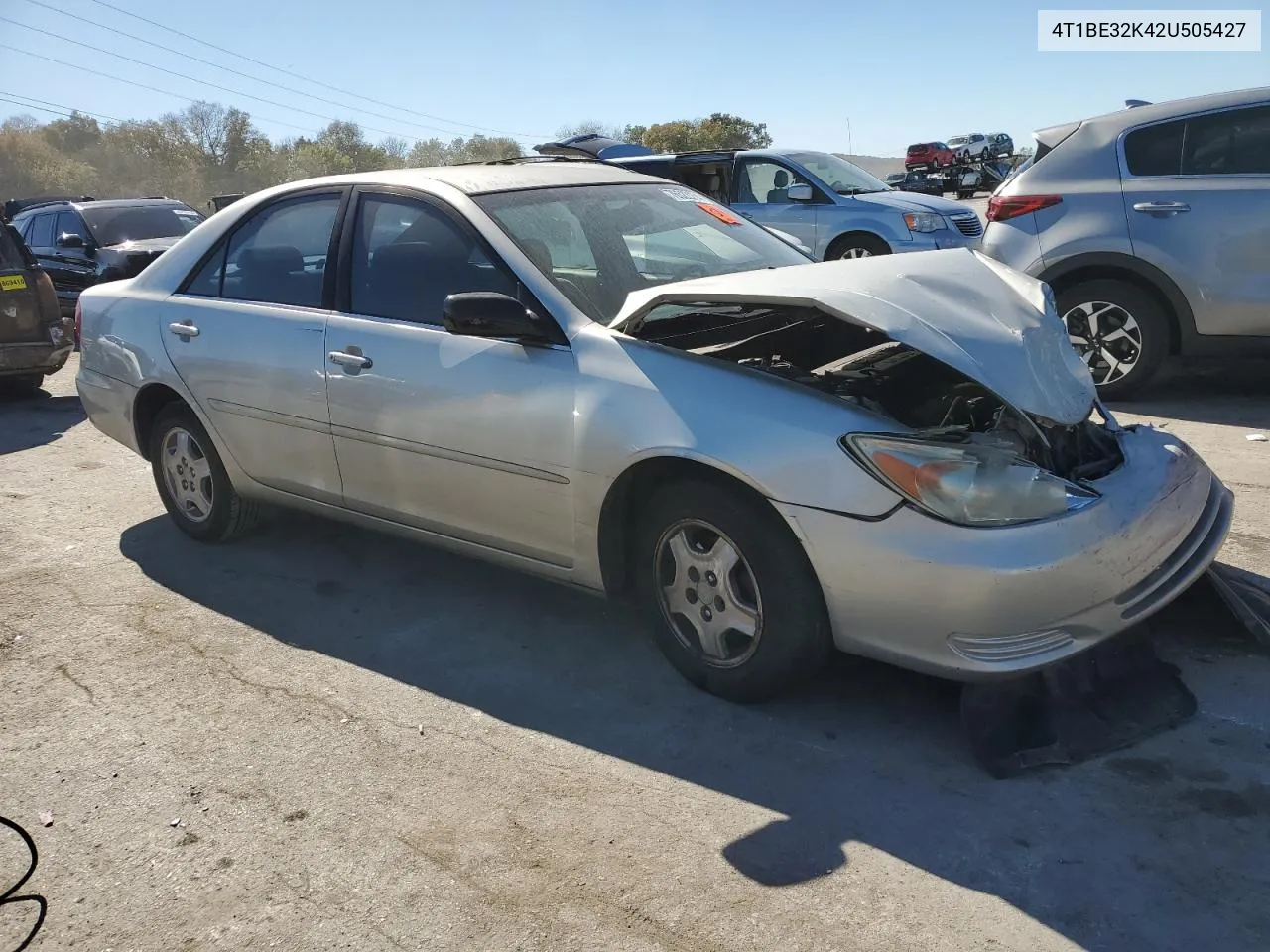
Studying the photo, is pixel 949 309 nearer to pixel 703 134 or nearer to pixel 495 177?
pixel 495 177

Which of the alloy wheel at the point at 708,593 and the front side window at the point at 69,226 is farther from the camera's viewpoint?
the front side window at the point at 69,226

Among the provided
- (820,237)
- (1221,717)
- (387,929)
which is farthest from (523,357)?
(820,237)

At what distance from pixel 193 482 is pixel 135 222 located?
9115 millimetres

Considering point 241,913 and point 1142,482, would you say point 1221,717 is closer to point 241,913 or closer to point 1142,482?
point 1142,482

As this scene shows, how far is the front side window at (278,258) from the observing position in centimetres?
454

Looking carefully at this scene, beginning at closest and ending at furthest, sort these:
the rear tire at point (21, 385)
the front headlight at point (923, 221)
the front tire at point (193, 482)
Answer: the front tire at point (193, 482), the rear tire at point (21, 385), the front headlight at point (923, 221)

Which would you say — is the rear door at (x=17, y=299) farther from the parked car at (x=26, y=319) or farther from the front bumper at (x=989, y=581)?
the front bumper at (x=989, y=581)

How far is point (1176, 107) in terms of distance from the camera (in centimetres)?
679

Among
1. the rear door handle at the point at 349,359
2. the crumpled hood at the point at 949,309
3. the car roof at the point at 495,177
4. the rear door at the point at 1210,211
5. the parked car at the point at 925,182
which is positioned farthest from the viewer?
the parked car at the point at 925,182

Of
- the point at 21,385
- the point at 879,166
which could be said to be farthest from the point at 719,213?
the point at 879,166

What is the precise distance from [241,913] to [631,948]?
0.98 meters

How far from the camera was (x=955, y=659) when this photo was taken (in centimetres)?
301

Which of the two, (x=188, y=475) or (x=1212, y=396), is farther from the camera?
(x=1212, y=396)

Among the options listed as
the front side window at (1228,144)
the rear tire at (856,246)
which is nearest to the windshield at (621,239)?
the front side window at (1228,144)
